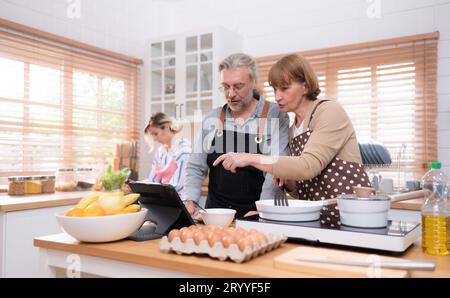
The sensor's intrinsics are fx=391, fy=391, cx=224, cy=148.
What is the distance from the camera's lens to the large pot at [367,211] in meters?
1.06

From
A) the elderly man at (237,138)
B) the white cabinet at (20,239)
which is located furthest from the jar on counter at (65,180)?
the elderly man at (237,138)

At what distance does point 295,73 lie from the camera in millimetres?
1564

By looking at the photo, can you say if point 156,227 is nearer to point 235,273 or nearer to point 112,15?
point 235,273

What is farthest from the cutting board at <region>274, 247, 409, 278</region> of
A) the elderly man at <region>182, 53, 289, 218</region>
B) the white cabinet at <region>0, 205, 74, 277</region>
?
the white cabinet at <region>0, 205, 74, 277</region>

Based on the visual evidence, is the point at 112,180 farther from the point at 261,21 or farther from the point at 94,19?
the point at 261,21

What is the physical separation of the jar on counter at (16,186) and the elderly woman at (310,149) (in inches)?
84.9

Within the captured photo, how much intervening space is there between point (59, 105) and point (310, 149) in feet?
9.39

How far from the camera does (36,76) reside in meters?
3.36

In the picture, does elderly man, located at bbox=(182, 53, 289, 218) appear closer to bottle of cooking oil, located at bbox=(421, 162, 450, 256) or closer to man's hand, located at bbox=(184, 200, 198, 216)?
man's hand, located at bbox=(184, 200, 198, 216)

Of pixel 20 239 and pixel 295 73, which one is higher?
pixel 295 73

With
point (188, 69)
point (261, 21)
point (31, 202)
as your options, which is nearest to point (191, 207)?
point (31, 202)

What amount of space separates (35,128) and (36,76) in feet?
1.47

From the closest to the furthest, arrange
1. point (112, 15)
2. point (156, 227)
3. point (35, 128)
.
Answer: point (156, 227)
point (35, 128)
point (112, 15)
